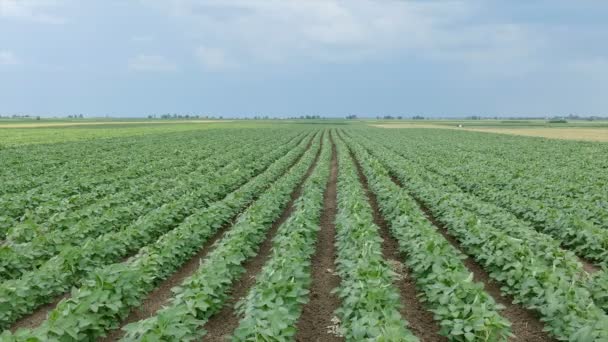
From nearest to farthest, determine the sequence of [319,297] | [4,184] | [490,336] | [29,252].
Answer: [490,336] < [319,297] < [29,252] < [4,184]

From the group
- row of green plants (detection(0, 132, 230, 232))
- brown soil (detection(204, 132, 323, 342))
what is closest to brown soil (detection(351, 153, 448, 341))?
brown soil (detection(204, 132, 323, 342))

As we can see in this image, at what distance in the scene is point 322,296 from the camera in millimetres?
6727

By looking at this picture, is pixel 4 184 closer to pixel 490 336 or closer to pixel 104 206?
pixel 104 206

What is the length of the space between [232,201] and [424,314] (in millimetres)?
6741

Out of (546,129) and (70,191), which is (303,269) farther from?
(546,129)

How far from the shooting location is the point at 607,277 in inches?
226

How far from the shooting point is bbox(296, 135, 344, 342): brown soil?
5.57 metres

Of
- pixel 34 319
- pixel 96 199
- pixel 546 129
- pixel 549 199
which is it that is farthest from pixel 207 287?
pixel 546 129

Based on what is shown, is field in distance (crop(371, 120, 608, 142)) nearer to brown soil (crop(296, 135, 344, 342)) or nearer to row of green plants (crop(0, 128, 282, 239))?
row of green plants (crop(0, 128, 282, 239))

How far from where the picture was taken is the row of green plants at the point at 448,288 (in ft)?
14.6

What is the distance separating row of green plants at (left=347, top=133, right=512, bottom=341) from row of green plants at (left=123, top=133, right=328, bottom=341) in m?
2.74

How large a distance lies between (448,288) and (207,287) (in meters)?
2.99

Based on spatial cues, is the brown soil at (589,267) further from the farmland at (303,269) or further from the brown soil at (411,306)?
the brown soil at (411,306)

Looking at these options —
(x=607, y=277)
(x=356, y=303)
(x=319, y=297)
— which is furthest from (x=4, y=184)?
(x=607, y=277)
